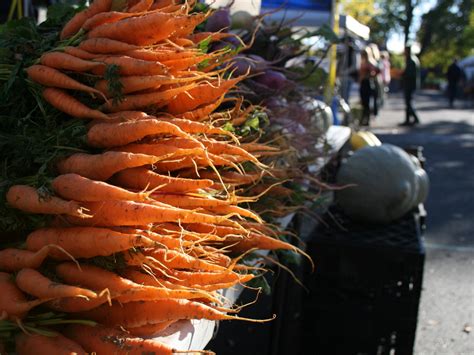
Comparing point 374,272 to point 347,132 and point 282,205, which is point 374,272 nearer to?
point 282,205

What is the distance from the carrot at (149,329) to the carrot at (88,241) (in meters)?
0.19

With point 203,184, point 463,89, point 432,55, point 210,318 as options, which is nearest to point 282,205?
point 203,184

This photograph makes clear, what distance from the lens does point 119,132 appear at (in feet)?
4.95

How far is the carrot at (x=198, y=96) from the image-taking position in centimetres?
175

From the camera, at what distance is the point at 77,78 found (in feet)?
5.52

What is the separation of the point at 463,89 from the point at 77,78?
24644 mm

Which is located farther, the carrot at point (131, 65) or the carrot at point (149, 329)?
the carrot at point (131, 65)

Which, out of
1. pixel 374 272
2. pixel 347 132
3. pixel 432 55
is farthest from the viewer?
pixel 432 55

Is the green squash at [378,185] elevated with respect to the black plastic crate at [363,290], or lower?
elevated

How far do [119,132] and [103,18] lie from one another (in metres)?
0.42

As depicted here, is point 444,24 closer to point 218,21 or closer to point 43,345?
point 218,21

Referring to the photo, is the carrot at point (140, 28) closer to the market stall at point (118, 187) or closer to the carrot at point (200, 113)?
the market stall at point (118, 187)

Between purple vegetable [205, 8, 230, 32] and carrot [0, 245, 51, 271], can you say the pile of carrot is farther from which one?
purple vegetable [205, 8, 230, 32]

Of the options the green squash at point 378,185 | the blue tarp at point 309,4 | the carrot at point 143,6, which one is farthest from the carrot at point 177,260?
the blue tarp at point 309,4
